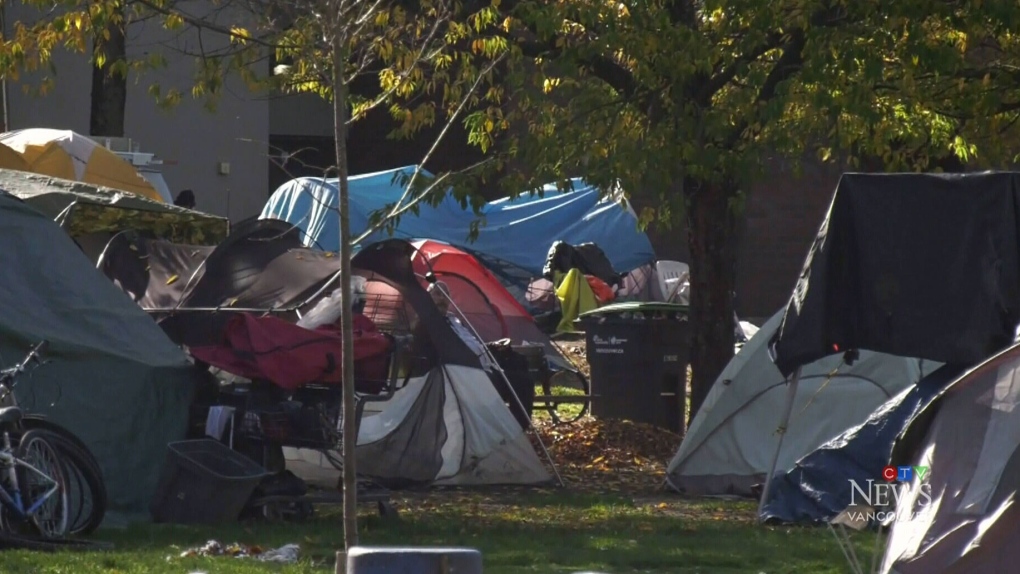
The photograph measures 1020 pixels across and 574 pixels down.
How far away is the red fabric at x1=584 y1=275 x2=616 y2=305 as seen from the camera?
2261 cm

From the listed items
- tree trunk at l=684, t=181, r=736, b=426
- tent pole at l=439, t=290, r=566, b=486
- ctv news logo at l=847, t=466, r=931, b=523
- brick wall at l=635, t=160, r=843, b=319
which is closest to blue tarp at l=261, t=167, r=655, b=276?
brick wall at l=635, t=160, r=843, b=319

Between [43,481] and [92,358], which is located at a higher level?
[92,358]

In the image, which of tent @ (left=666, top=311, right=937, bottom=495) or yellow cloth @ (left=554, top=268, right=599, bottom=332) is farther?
yellow cloth @ (left=554, top=268, right=599, bottom=332)

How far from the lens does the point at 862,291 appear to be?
948cm

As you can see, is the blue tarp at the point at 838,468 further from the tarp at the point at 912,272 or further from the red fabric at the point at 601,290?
the red fabric at the point at 601,290

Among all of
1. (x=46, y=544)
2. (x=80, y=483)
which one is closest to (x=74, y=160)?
(x=80, y=483)

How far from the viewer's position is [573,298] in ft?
71.4

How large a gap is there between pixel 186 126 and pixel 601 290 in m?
8.61

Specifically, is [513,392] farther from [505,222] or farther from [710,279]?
[505,222]

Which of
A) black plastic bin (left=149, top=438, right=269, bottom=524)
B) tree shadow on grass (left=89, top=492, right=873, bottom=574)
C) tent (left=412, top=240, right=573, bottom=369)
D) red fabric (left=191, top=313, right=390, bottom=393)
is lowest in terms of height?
tree shadow on grass (left=89, top=492, right=873, bottom=574)

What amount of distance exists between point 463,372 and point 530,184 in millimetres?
1506

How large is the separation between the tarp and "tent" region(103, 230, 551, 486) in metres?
2.96

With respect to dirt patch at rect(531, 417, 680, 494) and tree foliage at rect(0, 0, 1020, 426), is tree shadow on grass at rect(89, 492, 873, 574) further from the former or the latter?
tree foliage at rect(0, 0, 1020, 426)

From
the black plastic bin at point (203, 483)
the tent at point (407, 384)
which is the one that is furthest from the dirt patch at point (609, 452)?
the black plastic bin at point (203, 483)
